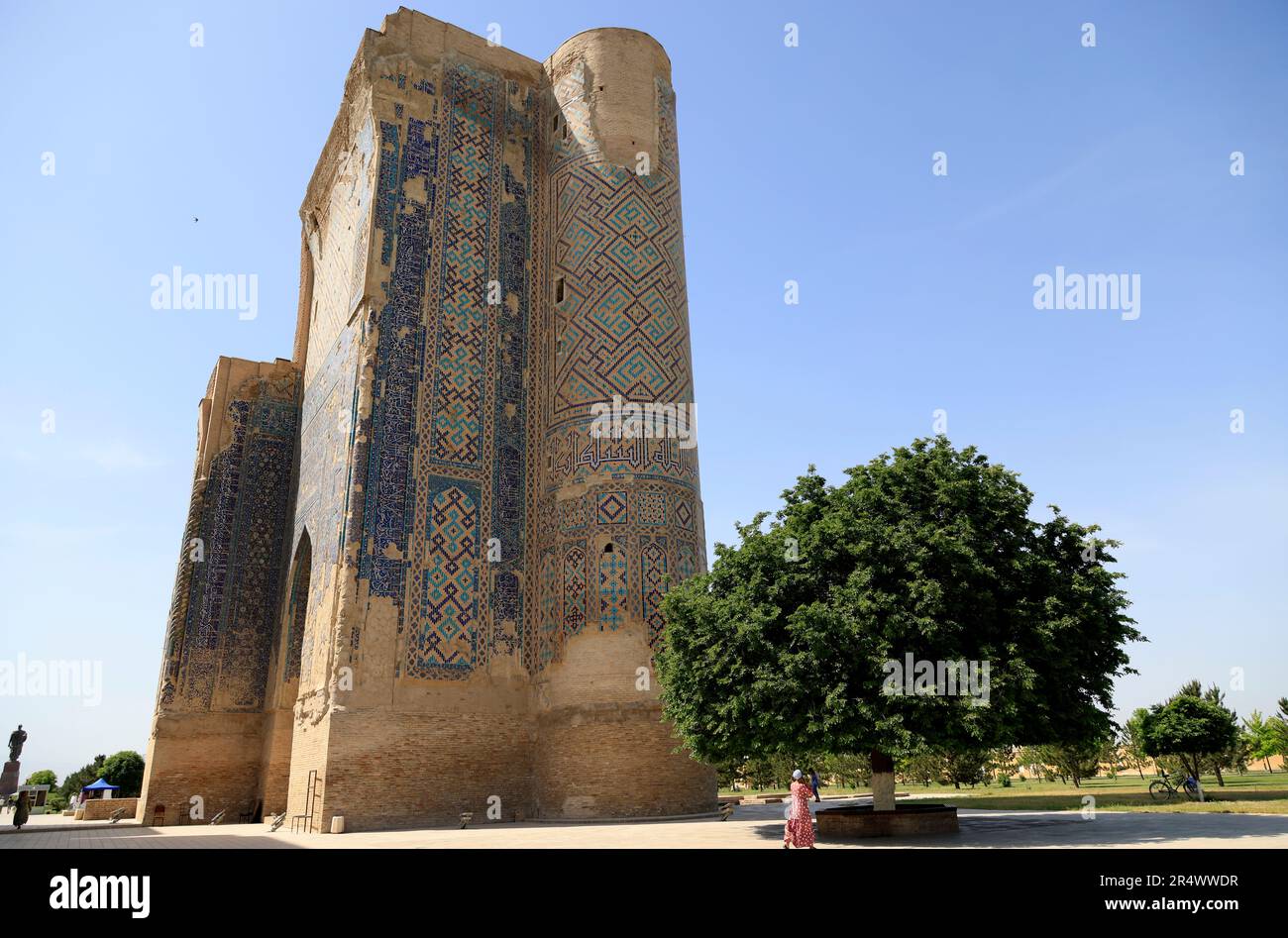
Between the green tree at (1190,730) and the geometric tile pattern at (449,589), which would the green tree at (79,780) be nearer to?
the geometric tile pattern at (449,589)

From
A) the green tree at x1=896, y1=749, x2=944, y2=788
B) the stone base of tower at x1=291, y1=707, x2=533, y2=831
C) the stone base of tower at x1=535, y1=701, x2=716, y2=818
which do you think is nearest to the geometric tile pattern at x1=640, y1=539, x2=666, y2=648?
the stone base of tower at x1=535, y1=701, x2=716, y2=818

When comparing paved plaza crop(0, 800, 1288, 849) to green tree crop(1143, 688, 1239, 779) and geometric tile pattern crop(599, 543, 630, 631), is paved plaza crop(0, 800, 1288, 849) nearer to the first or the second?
geometric tile pattern crop(599, 543, 630, 631)

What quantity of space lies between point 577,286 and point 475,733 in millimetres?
7833

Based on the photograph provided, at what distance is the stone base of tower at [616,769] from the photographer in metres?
12.4

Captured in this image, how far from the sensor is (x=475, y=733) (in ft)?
42.3

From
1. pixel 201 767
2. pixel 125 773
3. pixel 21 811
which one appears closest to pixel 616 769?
pixel 201 767

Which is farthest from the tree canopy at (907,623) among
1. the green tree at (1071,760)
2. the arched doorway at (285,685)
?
the green tree at (1071,760)

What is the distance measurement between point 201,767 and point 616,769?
932cm

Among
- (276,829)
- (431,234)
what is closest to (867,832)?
(276,829)

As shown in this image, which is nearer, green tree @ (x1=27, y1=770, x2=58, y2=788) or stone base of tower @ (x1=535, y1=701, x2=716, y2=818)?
stone base of tower @ (x1=535, y1=701, x2=716, y2=818)

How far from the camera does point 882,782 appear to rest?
29.6 ft

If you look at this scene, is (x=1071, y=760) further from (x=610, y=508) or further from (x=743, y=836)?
(x=743, y=836)

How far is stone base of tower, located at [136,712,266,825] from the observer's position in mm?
16234

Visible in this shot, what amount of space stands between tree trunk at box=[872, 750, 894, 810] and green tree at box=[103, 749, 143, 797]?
30.0 meters
